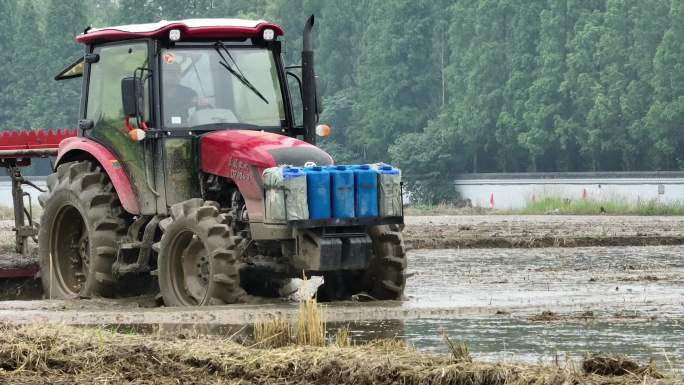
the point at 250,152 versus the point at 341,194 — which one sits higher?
the point at 250,152

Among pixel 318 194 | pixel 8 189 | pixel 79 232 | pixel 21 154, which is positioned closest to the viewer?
pixel 318 194

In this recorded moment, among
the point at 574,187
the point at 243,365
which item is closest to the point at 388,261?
the point at 243,365

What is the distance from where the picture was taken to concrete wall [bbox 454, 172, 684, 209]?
54438 millimetres

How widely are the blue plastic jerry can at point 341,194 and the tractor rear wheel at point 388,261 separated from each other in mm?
→ 707

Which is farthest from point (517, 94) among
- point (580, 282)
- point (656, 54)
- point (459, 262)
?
point (580, 282)

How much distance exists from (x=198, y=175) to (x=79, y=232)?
7.47 feet

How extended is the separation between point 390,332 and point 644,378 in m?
4.03

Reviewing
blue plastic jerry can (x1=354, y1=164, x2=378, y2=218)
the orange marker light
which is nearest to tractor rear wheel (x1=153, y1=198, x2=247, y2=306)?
blue plastic jerry can (x1=354, y1=164, x2=378, y2=218)

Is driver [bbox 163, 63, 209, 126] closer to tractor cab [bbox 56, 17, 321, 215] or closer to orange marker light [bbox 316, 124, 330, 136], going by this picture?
tractor cab [bbox 56, 17, 321, 215]

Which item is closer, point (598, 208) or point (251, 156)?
point (251, 156)

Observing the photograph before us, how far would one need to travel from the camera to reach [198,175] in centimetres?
1600

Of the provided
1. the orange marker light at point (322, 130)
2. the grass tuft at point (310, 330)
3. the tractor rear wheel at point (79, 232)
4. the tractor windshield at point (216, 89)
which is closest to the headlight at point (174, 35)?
the tractor windshield at point (216, 89)

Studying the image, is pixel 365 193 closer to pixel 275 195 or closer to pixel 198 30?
pixel 275 195

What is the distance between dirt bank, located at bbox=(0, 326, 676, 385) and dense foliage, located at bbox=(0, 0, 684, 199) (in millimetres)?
48992
